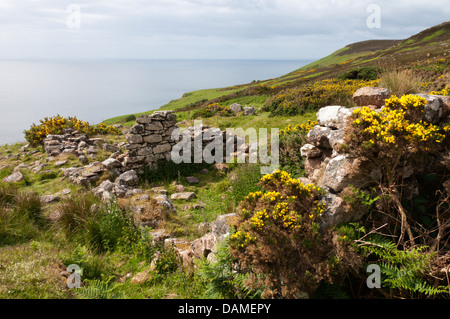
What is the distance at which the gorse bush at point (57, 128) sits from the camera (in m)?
15.6

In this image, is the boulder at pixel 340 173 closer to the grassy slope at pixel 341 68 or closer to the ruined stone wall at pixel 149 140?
the ruined stone wall at pixel 149 140

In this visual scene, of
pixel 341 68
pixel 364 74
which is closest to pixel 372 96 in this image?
pixel 364 74

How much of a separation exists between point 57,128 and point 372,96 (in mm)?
17310

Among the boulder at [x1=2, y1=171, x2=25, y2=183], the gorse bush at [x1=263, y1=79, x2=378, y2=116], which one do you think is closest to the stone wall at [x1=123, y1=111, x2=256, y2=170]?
the boulder at [x1=2, y1=171, x2=25, y2=183]

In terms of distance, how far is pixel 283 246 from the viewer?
143 inches

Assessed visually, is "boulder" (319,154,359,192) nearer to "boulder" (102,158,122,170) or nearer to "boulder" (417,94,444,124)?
"boulder" (417,94,444,124)

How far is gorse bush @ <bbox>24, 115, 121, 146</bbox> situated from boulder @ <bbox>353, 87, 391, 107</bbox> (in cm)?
1546

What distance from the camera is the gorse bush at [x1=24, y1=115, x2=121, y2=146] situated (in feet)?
51.1

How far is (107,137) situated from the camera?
16.5m

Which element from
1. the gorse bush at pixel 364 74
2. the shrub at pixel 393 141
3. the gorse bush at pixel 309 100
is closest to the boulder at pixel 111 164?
the shrub at pixel 393 141

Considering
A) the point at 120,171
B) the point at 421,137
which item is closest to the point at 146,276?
the point at 421,137

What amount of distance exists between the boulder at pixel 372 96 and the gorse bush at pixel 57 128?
50.7ft
